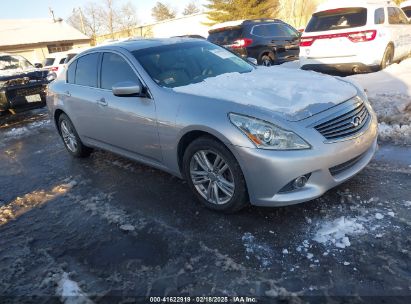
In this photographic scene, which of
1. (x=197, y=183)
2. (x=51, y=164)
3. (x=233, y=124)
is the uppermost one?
(x=233, y=124)

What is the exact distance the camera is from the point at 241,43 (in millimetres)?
11328

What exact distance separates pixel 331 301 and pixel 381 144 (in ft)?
9.92

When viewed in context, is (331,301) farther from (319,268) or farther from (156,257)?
(156,257)

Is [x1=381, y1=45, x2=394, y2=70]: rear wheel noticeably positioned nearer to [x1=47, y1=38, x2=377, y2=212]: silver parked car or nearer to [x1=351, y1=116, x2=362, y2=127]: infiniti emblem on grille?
[x1=47, y1=38, x2=377, y2=212]: silver parked car

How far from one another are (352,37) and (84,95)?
5.93 metres

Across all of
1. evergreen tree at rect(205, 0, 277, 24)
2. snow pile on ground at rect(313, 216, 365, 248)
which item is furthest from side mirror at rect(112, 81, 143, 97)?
evergreen tree at rect(205, 0, 277, 24)

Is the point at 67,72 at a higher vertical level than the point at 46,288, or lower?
higher

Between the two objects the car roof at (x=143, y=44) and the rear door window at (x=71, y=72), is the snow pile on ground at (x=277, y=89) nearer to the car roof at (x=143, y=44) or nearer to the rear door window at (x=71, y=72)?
the car roof at (x=143, y=44)

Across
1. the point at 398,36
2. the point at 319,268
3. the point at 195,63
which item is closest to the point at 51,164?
the point at 195,63

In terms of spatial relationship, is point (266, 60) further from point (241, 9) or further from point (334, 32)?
point (241, 9)

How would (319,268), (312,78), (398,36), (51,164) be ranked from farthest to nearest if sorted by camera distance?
1. (398,36)
2. (51,164)
3. (312,78)
4. (319,268)

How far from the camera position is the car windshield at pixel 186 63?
418 centimetres

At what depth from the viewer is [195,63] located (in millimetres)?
4512

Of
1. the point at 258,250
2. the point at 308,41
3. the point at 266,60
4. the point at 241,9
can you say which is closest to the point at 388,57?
the point at 308,41
